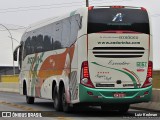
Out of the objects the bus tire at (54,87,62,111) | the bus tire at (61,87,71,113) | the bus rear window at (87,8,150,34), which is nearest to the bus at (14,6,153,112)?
the bus rear window at (87,8,150,34)

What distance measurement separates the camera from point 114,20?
16.9 m

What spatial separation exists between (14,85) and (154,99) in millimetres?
26427

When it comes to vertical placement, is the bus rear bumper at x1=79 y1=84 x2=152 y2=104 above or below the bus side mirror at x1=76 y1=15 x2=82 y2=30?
below

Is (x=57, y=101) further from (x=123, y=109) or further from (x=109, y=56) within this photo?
(x=109, y=56)

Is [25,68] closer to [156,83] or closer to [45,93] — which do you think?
[45,93]

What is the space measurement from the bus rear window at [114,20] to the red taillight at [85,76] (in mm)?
1152

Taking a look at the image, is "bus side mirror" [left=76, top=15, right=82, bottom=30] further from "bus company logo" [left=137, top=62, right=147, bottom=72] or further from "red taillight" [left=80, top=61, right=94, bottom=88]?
"bus company logo" [left=137, top=62, right=147, bottom=72]

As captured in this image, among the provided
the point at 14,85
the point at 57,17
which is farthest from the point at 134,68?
the point at 14,85

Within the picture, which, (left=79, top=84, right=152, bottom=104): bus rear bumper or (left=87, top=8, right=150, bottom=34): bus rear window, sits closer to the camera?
(left=79, top=84, right=152, bottom=104): bus rear bumper

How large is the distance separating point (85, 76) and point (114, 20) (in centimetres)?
208

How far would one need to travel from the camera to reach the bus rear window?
16.9m

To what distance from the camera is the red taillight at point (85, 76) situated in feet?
54.9

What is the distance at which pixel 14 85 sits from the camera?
44.5 metres

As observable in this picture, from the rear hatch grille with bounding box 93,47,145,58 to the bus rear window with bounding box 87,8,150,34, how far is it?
0.62m
